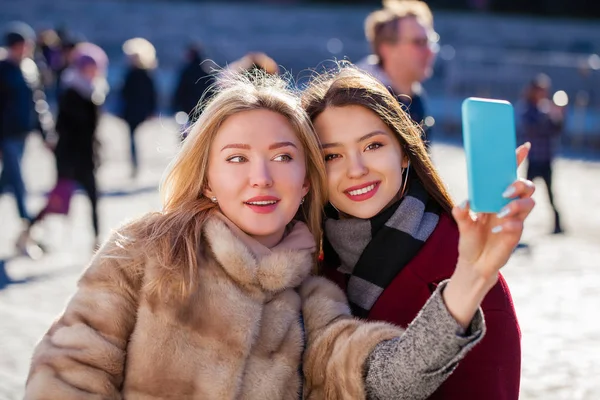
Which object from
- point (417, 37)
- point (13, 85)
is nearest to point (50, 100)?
point (13, 85)

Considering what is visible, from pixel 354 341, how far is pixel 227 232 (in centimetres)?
48

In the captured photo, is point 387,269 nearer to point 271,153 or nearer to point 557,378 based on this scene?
point 271,153

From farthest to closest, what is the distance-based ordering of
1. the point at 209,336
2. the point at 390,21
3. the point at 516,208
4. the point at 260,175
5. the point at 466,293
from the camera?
1. the point at 390,21
2. the point at 260,175
3. the point at 209,336
4. the point at 466,293
5. the point at 516,208

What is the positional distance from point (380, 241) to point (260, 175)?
16.6 inches

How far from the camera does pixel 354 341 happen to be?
8.05 ft

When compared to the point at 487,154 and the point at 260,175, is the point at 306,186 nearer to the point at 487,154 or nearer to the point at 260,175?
the point at 260,175

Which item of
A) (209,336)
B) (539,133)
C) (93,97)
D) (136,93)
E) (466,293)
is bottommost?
(136,93)

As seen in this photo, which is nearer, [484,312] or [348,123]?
[484,312]

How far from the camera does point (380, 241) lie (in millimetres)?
2797

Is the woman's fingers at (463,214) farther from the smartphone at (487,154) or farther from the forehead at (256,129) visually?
the forehead at (256,129)

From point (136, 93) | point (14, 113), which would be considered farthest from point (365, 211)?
point (136, 93)

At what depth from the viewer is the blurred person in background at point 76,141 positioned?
835 centimetres

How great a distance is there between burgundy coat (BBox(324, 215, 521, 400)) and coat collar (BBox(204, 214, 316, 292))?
10.6 inches

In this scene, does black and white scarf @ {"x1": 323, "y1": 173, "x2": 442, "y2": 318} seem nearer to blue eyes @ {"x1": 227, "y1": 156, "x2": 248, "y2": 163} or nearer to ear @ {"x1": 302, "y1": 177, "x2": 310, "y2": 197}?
ear @ {"x1": 302, "y1": 177, "x2": 310, "y2": 197}
